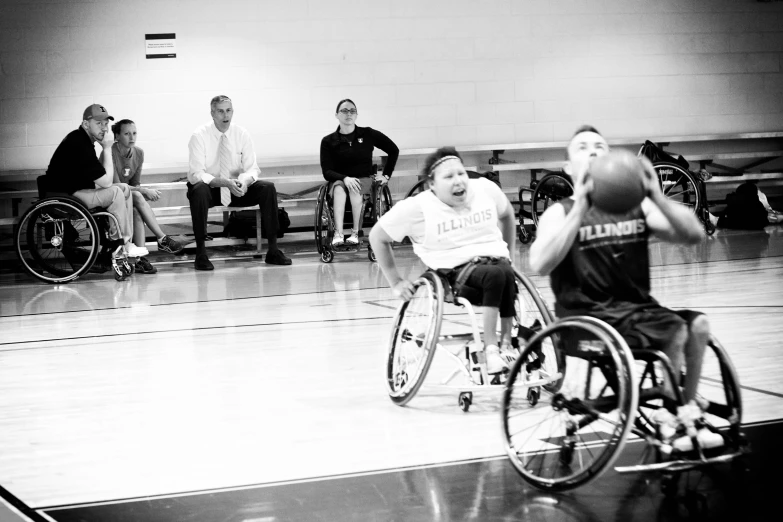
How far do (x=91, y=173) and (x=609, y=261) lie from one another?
16.0 feet

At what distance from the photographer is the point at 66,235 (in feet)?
21.7

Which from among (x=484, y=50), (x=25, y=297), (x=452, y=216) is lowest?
(x=25, y=297)

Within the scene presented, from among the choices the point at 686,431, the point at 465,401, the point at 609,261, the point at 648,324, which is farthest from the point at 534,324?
the point at 686,431

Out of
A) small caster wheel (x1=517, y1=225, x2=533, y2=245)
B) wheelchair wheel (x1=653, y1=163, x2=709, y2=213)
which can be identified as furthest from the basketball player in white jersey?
small caster wheel (x1=517, y1=225, x2=533, y2=245)

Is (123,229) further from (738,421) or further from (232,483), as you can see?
(738,421)

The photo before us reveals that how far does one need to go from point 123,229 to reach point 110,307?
130 cm

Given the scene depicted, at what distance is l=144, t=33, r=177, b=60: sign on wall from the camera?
Result: 27.2ft

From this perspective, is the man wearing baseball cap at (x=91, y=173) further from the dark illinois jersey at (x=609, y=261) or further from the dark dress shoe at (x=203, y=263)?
the dark illinois jersey at (x=609, y=261)

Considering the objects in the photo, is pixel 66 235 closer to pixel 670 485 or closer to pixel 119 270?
pixel 119 270

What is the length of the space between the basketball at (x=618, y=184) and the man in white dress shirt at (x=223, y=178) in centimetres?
523

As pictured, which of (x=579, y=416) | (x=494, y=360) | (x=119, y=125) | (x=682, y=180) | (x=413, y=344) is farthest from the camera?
(x=682, y=180)

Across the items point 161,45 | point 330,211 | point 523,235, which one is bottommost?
point 523,235

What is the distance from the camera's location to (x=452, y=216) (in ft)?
11.0

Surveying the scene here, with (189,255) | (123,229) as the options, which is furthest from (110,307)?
(189,255)
